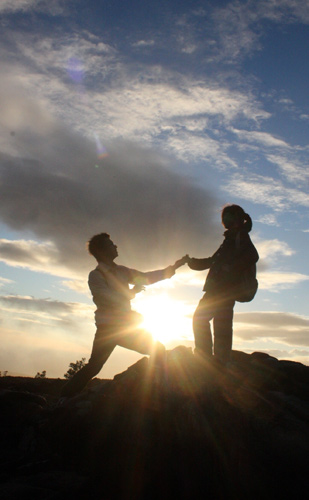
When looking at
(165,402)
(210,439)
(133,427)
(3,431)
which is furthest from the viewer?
(3,431)

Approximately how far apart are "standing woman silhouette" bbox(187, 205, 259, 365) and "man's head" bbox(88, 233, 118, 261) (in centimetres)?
203

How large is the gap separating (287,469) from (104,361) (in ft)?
12.6

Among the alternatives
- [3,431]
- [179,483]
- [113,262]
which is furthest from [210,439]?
[113,262]

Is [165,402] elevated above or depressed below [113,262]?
below

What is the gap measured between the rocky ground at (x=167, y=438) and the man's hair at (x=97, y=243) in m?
2.51

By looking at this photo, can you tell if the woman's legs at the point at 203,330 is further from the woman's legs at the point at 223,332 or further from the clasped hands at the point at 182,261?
the clasped hands at the point at 182,261

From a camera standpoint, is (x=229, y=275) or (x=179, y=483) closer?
(x=179, y=483)

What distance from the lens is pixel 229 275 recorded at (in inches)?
293

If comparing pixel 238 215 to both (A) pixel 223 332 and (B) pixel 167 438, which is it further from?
(B) pixel 167 438

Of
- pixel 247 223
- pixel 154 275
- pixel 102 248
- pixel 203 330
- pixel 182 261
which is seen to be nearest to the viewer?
pixel 203 330

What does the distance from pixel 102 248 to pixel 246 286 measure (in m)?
2.95

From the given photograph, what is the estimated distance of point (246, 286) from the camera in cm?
729

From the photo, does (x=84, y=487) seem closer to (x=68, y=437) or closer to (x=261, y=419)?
(x=68, y=437)

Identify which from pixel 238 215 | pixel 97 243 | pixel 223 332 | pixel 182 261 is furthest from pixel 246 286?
pixel 97 243
